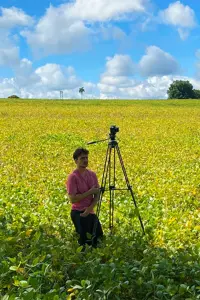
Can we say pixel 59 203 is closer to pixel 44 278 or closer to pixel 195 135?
pixel 44 278

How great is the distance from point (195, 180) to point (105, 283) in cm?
736

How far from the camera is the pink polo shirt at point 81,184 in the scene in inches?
266

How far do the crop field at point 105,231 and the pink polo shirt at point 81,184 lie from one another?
67 centimetres

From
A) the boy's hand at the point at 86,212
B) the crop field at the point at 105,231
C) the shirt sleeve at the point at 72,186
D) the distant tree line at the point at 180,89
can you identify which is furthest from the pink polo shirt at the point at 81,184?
the distant tree line at the point at 180,89

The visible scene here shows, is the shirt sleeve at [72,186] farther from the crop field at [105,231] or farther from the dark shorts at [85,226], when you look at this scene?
the crop field at [105,231]

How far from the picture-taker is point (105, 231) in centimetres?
796

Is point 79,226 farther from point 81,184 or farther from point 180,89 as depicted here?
point 180,89

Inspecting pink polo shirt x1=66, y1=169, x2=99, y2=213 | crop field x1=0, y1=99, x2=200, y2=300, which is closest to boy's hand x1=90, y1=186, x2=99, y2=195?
pink polo shirt x1=66, y1=169, x2=99, y2=213

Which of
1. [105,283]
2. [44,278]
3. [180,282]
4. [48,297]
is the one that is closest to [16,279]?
[44,278]

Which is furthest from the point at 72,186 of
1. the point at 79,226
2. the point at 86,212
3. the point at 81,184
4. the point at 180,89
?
the point at 180,89

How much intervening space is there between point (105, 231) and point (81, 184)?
1.55m

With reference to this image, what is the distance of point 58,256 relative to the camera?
5875mm

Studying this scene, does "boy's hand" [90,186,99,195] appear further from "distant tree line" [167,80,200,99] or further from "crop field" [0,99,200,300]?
"distant tree line" [167,80,200,99]

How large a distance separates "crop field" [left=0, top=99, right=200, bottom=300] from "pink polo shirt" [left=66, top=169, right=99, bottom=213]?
67 cm
